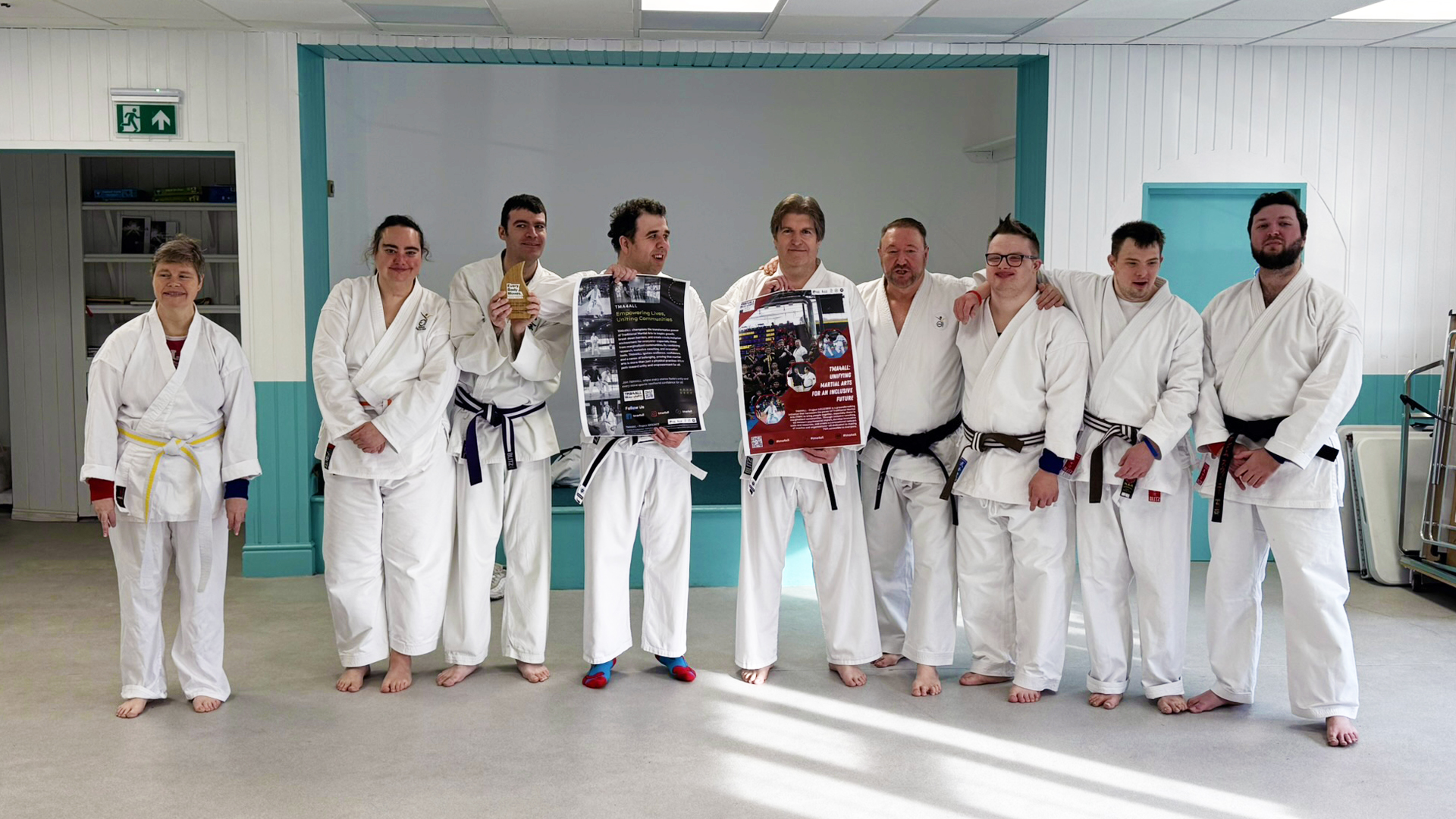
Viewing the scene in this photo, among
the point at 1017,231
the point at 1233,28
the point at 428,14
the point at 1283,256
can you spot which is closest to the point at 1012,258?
the point at 1017,231

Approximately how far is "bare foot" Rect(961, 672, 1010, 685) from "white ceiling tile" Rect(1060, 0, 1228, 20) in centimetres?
271

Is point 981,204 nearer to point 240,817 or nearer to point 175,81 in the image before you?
point 175,81

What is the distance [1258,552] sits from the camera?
3.39 meters

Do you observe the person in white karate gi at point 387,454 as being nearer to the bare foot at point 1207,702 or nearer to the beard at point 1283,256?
the bare foot at point 1207,702

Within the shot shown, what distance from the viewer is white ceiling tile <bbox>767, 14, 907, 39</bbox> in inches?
188

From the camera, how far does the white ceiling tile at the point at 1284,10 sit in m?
4.44

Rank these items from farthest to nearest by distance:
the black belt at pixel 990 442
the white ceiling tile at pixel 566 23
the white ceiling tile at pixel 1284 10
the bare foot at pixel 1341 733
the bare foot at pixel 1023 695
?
the white ceiling tile at pixel 566 23, the white ceiling tile at pixel 1284 10, the bare foot at pixel 1023 695, the black belt at pixel 990 442, the bare foot at pixel 1341 733

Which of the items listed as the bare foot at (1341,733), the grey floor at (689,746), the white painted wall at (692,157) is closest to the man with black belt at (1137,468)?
the grey floor at (689,746)

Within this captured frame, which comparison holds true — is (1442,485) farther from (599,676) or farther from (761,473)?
(599,676)

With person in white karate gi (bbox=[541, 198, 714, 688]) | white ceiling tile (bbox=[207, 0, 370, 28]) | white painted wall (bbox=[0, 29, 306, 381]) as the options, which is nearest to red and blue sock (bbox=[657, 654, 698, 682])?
person in white karate gi (bbox=[541, 198, 714, 688])

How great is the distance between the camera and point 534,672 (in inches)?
145

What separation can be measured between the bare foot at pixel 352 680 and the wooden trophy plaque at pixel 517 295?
1269 millimetres

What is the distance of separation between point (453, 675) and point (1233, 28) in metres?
4.25

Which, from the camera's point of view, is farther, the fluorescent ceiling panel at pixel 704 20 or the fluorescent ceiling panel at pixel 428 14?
the fluorescent ceiling panel at pixel 704 20
